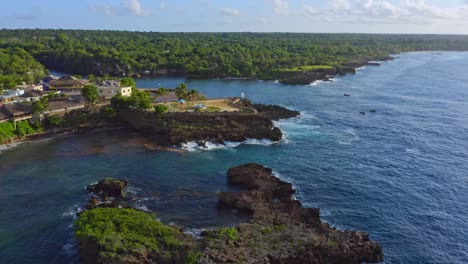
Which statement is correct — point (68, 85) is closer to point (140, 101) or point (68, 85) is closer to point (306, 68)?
point (140, 101)

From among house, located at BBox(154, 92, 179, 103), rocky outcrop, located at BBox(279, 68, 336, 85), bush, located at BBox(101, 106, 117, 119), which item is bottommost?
bush, located at BBox(101, 106, 117, 119)

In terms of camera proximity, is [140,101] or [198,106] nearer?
[140,101]

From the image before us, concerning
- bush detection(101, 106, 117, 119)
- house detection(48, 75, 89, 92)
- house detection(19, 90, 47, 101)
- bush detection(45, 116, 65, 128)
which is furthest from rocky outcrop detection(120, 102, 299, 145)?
house detection(48, 75, 89, 92)

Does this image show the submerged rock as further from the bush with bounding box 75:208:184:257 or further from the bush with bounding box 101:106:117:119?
the bush with bounding box 101:106:117:119

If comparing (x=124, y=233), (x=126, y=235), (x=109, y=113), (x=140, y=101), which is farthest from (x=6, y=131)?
(x=126, y=235)

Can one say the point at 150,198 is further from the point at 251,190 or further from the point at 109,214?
the point at 251,190

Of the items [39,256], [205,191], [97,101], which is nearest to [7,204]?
[39,256]
